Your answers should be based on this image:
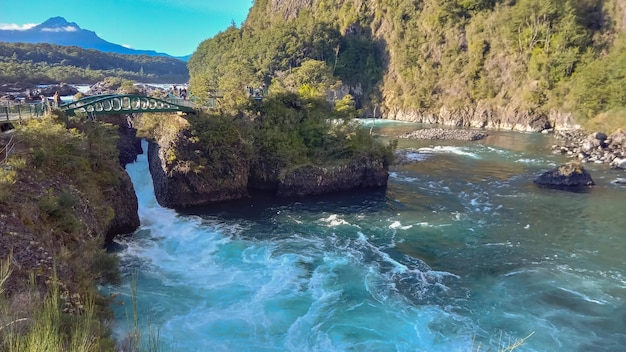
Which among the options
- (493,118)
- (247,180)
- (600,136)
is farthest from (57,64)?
(600,136)

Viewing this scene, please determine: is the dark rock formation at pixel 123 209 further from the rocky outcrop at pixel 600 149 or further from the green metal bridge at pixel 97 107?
the rocky outcrop at pixel 600 149

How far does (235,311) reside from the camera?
16.4 meters

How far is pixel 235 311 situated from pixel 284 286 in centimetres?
273

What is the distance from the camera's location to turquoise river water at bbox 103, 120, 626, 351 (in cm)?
1509

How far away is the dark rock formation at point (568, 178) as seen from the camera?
34.4 m

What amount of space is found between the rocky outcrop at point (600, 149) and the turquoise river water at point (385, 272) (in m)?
12.9

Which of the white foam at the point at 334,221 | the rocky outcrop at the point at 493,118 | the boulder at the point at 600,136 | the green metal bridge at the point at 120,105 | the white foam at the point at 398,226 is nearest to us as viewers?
the white foam at the point at 398,226

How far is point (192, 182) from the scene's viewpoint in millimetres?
29141

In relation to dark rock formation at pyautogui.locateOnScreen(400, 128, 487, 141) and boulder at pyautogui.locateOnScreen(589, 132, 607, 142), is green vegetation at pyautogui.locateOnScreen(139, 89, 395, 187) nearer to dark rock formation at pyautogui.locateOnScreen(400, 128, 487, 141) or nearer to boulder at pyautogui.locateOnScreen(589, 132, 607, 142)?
dark rock formation at pyautogui.locateOnScreen(400, 128, 487, 141)

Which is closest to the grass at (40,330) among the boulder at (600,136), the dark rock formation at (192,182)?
the dark rock formation at (192,182)

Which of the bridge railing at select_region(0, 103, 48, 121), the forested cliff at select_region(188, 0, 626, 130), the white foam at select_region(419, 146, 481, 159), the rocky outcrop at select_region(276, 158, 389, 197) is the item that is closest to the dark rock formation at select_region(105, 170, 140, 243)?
the bridge railing at select_region(0, 103, 48, 121)

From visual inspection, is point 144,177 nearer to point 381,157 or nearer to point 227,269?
point 227,269

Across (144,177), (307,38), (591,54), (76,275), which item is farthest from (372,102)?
(76,275)

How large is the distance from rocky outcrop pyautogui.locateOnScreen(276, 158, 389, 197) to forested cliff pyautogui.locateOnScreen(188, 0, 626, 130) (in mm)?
8243
